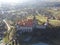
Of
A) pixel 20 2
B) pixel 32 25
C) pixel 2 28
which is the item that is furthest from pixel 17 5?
pixel 32 25

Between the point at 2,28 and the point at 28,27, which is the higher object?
the point at 28,27

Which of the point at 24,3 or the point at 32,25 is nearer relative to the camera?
the point at 32,25

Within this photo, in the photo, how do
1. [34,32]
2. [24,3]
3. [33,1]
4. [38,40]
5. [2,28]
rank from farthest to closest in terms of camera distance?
[33,1], [24,3], [2,28], [34,32], [38,40]

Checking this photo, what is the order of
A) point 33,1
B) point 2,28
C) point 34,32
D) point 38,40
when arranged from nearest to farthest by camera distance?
1. point 38,40
2. point 34,32
3. point 2,28
4. point 33,1

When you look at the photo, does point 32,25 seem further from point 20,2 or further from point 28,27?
point 20,2

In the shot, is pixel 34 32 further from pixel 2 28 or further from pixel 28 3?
pixel 28 3

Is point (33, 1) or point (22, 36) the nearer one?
point (22, 36)

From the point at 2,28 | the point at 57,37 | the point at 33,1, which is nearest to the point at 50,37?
the point at 57,37

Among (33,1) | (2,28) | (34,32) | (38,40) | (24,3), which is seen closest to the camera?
(38,40)
